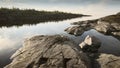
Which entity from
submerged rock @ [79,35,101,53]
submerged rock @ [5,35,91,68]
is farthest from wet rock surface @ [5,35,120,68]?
submerged rock @ [79,35,101,53]

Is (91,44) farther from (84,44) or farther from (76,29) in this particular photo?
(76,29)

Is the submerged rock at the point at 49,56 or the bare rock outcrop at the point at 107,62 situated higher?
the submerged rock at the point at 49,56

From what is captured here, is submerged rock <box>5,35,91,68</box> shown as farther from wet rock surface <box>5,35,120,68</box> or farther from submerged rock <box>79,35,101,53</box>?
submerged rock <box>79,35,101,53</box>

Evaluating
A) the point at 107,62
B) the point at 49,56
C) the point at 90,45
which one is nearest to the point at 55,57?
the point at 49,56

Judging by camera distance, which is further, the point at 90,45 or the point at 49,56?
the point at 90,45

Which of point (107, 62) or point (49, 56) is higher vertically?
point (49, 56)

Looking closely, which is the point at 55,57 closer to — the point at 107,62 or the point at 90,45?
the point at 107,62

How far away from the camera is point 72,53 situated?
90.1 feet

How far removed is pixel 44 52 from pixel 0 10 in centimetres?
9379

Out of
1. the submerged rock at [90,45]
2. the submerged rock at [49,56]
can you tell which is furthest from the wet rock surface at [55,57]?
the submerged rock at [90,45]

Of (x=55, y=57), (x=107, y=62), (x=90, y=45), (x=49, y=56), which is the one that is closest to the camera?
(x=55, y=57)

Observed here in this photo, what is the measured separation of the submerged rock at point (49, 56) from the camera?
84.0 ft

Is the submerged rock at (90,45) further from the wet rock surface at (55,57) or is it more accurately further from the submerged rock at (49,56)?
the submerged rock at (49,56)

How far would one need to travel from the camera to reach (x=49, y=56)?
1056 inches
